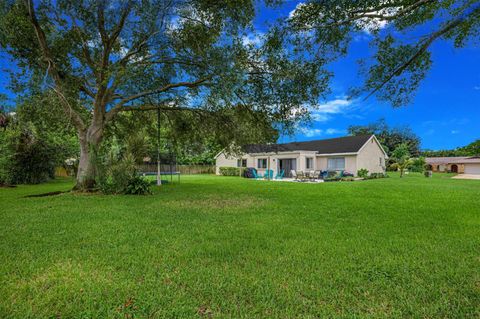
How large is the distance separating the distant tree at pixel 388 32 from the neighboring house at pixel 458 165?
4473 cm

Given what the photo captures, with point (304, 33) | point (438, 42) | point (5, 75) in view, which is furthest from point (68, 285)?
point (5, 75)

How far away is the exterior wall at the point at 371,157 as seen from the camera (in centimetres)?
2386

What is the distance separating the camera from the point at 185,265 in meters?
3.31

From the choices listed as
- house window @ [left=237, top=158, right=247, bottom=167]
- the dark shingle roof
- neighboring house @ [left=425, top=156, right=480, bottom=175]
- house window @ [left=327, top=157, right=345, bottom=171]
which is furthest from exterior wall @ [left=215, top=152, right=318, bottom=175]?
neighboring house @ [left=425, top=156, right=480, bottom=175]

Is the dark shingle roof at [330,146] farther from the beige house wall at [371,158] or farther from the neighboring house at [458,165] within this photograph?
the neighboring house at [458,165]

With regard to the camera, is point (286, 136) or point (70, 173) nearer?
point (286, 136)

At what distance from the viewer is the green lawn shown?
7.83ft

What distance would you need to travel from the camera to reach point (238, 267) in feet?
10.7

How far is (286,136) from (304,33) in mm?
5303

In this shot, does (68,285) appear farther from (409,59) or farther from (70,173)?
(70,173)

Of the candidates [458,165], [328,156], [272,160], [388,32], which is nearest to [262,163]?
[272,160]

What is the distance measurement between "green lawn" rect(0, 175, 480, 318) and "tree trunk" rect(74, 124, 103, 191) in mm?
5127

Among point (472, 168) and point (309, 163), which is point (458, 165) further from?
point (309, 163)

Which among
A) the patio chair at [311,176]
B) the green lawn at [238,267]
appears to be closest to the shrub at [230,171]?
the patio chair at [311,176]
